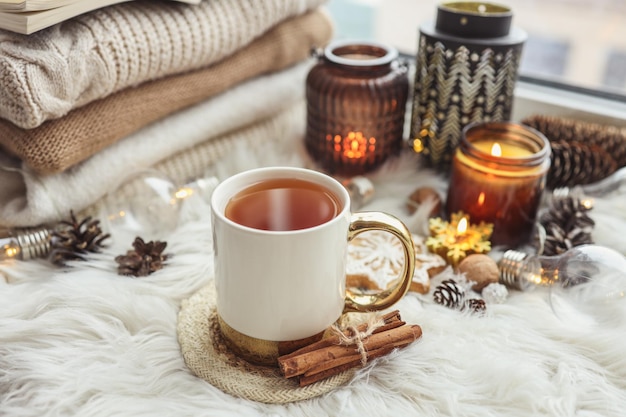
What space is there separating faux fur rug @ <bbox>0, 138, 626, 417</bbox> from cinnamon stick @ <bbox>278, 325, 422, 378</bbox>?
1 cm

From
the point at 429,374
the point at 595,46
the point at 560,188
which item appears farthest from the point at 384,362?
the point at 595,46

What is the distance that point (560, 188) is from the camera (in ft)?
2.74

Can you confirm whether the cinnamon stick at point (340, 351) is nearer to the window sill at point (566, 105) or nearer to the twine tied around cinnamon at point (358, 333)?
the twine tied around cinnamon at point (358, 333)

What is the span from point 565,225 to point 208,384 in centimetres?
45

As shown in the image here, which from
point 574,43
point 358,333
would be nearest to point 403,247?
point 358,333

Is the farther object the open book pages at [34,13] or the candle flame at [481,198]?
the candle flame at [481,198]

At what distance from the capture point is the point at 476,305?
65 cm

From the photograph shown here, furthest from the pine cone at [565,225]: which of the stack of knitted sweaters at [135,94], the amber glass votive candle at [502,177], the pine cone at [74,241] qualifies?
the pine cone at [74,241]

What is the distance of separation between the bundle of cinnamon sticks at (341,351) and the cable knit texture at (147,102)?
0.33 metres

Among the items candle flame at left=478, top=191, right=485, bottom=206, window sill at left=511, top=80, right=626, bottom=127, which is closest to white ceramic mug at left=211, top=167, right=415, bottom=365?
candle flame at left=478, top=191, right=485, bottom=206

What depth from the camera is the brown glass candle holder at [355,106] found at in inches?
32.3

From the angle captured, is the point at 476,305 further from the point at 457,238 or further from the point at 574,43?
the point at 574,43

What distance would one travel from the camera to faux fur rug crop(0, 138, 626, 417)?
528 mm

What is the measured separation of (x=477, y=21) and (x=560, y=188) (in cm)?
24
